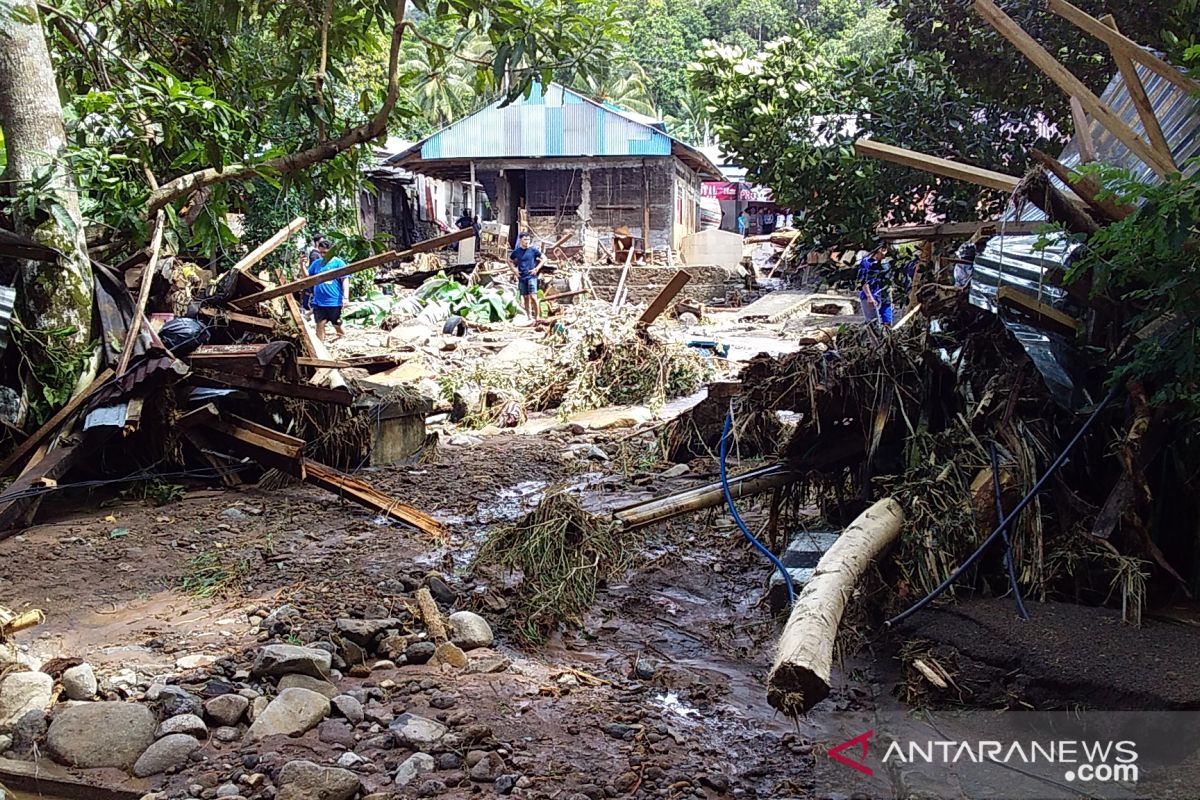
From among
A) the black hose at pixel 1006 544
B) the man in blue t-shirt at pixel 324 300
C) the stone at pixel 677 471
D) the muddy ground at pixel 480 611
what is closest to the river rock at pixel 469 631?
the muddy ground at pixel 480 611

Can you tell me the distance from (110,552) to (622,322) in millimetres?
6832

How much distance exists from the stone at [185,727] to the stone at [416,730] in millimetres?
649

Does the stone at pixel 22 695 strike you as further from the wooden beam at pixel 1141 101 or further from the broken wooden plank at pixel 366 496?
the wooden beam at pixel 1141 101

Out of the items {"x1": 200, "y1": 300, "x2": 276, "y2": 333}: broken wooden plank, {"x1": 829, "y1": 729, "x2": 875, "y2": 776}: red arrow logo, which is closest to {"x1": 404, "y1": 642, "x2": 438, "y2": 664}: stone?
{"x1": 829, "y1": 729, "x2": 875, "y2": 776}: red arrow logo

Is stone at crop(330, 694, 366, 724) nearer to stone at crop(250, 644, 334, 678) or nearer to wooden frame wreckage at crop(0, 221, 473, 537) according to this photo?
stone at crop(250, 644, 334, 678)

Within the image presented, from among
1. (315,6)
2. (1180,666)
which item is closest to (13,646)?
(1180,666)

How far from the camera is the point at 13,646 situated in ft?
12.5

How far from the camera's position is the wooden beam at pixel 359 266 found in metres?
6.85

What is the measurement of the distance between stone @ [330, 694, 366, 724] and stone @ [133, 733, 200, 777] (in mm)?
484

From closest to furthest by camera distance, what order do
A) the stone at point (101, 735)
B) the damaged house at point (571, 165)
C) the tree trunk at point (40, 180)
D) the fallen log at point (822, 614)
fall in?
the fallen log at point (822, 614) → the stone at point (101, 735) → the tree trunk at point (40, 180) → the damaged house at point (571, 165)

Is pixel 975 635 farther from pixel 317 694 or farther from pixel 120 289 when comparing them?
pixel 120 289

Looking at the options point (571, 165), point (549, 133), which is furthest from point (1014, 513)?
point (571, 165)

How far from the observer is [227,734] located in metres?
3.15

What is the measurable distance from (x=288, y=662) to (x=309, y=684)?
0.13m
